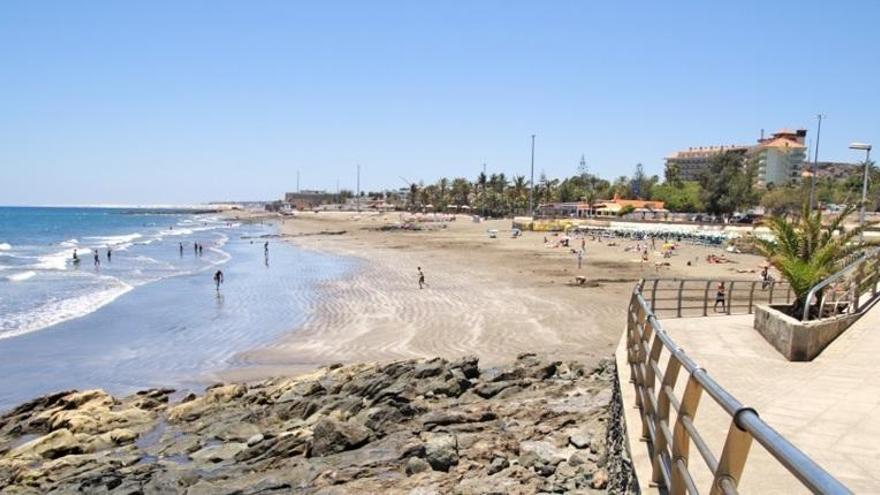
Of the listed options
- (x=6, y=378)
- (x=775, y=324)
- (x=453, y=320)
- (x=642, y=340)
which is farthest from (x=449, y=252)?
(x=642, y=340)

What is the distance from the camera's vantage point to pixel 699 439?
114 inches

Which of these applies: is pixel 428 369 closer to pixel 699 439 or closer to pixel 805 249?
pixel 805 249

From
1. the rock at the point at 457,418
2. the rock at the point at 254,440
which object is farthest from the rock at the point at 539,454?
the rock at the point at 254,440

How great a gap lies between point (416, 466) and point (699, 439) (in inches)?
266

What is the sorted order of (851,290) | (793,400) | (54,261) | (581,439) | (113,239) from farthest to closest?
(113,239), (54,261), (851,290), (581,439), (793,400)

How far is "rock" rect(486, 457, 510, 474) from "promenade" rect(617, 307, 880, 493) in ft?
6.63

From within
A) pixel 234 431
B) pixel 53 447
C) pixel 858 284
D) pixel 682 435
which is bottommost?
pixel 53 447

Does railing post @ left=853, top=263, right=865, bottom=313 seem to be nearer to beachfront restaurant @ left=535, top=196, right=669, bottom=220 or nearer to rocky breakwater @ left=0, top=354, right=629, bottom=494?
→ rocky breakwater @ left=0, top=354, right=629, bottom=494

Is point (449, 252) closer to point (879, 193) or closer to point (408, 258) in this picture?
point (408, 258)

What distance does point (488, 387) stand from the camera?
44.0 ft

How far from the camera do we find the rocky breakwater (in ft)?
29.1

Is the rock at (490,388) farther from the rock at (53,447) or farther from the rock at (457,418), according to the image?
the rock at (53,447)

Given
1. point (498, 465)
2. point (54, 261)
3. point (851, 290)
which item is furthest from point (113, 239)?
point (851, 290)

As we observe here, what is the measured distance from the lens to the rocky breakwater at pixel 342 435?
29.1 feet
